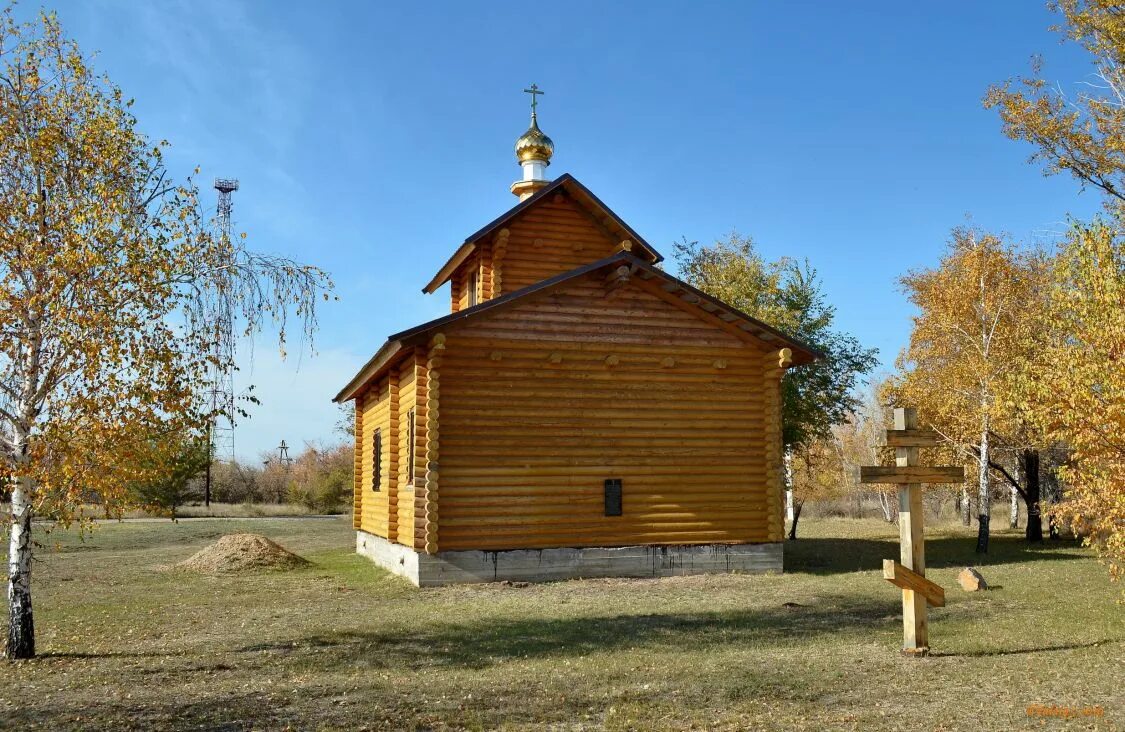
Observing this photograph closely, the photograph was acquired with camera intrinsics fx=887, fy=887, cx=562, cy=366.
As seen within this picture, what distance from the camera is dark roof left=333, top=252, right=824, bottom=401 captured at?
1609cm

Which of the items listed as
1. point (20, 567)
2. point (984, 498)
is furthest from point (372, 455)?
point (984, 498)

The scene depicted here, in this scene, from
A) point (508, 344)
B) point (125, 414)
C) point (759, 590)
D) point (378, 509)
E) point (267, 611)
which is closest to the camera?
point (125, 414)

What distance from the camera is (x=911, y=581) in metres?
9.70

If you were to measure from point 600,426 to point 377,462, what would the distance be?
275 inches

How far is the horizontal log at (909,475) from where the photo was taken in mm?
9805

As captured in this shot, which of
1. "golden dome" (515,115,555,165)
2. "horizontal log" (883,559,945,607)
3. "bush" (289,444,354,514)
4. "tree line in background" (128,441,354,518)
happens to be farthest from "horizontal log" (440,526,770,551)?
"bush" (289,444,354,514)

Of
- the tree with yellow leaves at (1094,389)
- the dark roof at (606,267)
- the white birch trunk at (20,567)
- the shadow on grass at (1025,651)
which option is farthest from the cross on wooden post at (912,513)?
the white birch trunk at (20,567)

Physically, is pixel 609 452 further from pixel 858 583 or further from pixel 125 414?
pixel 125 414

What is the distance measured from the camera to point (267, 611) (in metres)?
14.1

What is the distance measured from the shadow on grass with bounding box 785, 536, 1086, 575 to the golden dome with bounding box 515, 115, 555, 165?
1240 cm

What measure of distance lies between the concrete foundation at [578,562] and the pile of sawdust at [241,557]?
10.2 ft

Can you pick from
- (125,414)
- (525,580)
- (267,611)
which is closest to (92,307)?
(125,414)

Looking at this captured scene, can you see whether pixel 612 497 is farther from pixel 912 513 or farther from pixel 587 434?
pixel 912 513

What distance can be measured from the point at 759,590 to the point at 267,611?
8.32m
